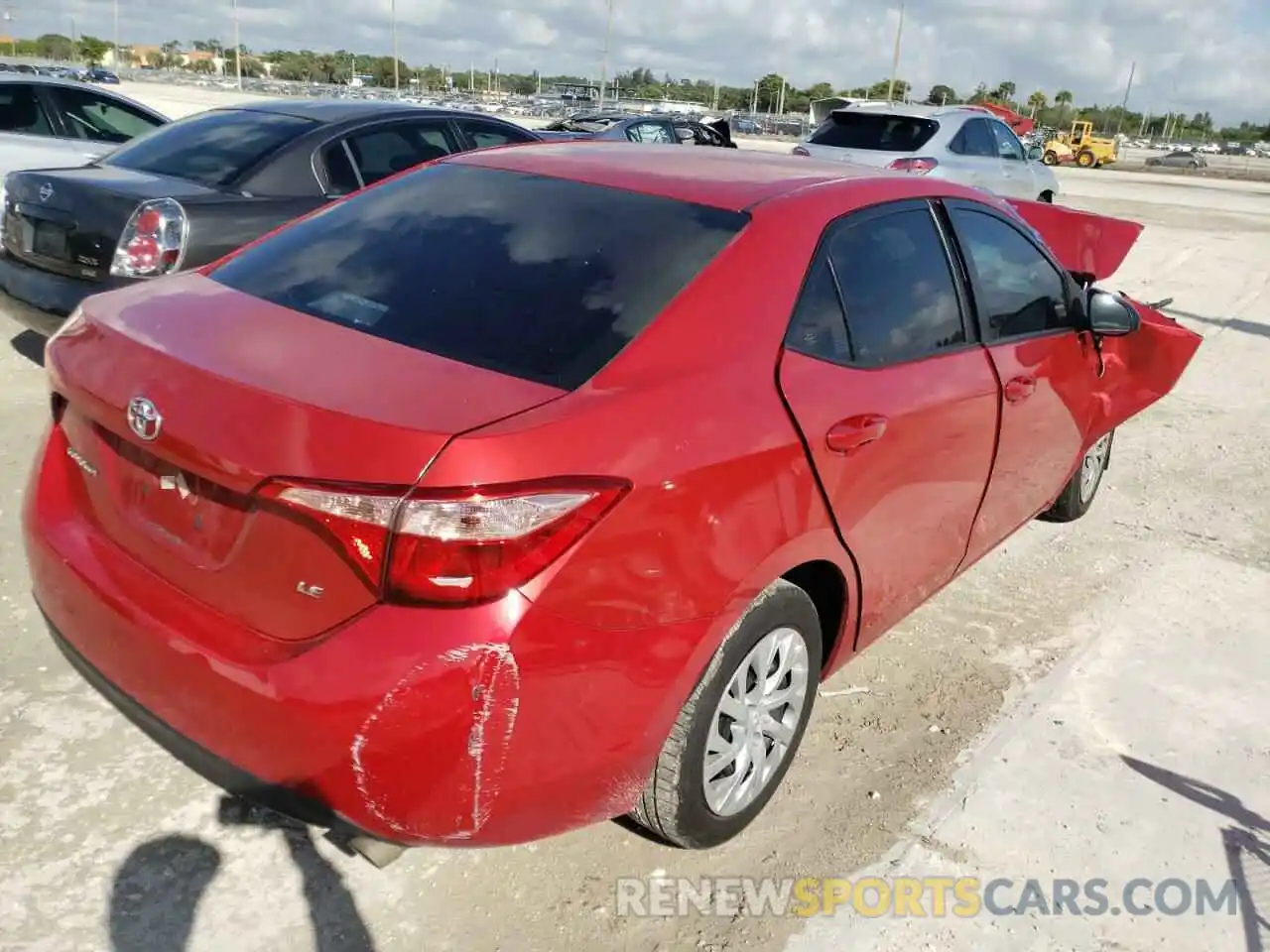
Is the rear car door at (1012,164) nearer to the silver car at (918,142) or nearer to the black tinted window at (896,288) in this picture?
the silver car at (918,142)

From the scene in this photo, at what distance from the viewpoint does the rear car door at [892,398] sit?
2.66 m

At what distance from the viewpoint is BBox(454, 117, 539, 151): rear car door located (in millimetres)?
6758

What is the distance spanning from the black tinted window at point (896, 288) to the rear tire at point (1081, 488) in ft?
6.19

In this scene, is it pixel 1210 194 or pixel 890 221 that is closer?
pixel 890 221

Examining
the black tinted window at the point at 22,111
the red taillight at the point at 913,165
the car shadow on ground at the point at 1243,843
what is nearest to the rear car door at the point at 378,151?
the black tinted window at the point at 22,111

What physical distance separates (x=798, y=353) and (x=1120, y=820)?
5.31ft

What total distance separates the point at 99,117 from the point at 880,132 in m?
8.07

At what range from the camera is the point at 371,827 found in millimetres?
2045

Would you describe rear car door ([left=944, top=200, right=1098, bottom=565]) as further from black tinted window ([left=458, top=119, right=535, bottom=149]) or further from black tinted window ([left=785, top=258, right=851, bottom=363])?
black tinted window ([left=458, top=119, right=535, bottom=149])

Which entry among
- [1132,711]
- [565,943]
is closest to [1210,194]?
[1132,711]

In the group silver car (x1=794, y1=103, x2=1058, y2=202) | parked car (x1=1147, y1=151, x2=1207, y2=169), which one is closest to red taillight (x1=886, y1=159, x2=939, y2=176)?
silver car (x1=794, y1=103, x2=1058, y2=202)

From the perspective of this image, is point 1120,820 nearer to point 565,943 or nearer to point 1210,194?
A: point 565,943

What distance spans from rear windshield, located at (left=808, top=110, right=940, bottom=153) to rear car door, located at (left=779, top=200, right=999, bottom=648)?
9457mm

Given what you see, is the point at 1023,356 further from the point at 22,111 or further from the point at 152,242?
the point at 22,111
